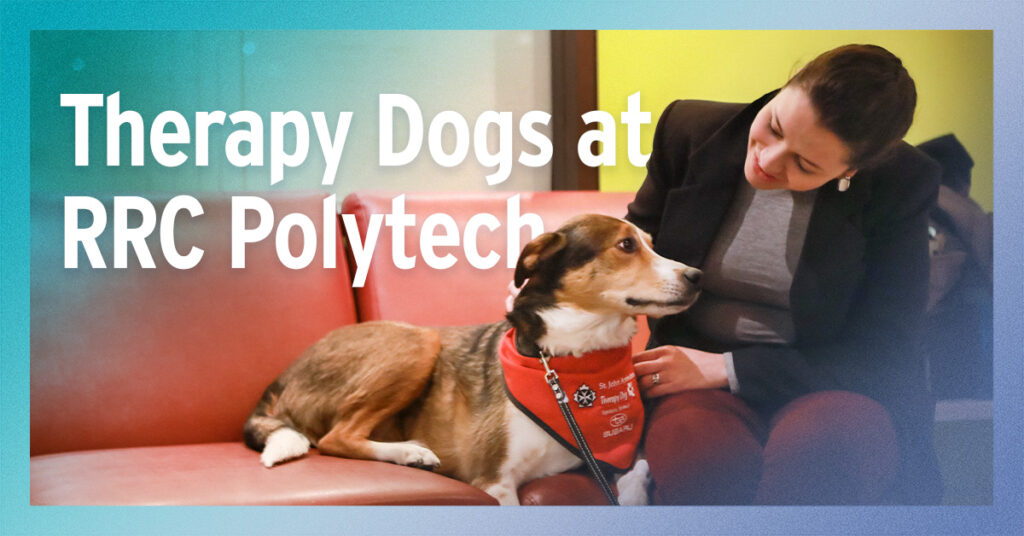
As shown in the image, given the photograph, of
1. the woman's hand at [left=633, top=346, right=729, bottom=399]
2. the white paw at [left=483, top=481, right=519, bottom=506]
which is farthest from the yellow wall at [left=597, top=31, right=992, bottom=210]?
the white paw at [left=483, top=481, right=519, bottom=506]

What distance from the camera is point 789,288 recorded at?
87.4 inches

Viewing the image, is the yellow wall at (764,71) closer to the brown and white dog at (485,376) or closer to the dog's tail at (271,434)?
the brown and white dog at (485,376)

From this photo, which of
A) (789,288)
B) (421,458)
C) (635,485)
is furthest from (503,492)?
(789,288)

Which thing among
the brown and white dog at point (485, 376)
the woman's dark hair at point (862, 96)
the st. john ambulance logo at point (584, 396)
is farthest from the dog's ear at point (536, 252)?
the woman's dark hair at point (862, 96)

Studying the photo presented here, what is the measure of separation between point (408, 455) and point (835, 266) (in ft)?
3.54

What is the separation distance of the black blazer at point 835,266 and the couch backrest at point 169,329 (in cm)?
84

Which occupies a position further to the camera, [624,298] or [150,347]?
[150,347]

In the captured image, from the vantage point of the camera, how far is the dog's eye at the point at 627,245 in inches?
85.0

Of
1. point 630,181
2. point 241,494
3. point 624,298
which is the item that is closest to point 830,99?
point 630,181

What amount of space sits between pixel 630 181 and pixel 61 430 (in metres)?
1.49

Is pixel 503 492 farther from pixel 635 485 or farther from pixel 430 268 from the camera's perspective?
pixel 430 268

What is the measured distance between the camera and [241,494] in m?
2.12

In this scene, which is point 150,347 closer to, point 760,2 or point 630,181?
point 630,181

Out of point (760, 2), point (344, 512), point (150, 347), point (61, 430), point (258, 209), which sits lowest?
point (344, 512)
